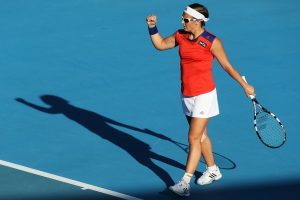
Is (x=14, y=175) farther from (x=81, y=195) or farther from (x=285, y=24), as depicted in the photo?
(x=285, y=24)

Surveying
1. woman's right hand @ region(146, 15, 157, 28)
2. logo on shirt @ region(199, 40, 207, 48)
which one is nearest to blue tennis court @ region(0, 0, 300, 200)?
logo on shirt @ region(199, 40, 207, 48)

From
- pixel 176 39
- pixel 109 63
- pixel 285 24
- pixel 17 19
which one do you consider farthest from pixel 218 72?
pixel 17 19

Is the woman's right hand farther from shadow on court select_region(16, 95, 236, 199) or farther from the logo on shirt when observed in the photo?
shadow on court select_region(16, 95, 236, 199)

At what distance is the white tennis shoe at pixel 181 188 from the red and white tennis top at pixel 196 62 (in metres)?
1.08

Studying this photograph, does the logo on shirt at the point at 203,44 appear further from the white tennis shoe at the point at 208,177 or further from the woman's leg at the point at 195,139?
the white tennis shoe at the point at 208,177

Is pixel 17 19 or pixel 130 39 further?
pixel 17 19

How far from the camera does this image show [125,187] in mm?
9938

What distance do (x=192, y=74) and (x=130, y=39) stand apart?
6346mm

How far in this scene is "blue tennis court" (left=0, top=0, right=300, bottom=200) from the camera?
10.1 metres

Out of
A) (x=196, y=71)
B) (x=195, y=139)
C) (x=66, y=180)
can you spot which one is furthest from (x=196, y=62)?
(x=66, y=180)

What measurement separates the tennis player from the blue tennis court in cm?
66

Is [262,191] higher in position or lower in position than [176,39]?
lower

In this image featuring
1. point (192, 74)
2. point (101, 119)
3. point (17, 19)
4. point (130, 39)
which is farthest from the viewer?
point (17, 19)

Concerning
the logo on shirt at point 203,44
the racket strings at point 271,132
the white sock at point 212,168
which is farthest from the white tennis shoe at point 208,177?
the logo on shirt at point 203,44
